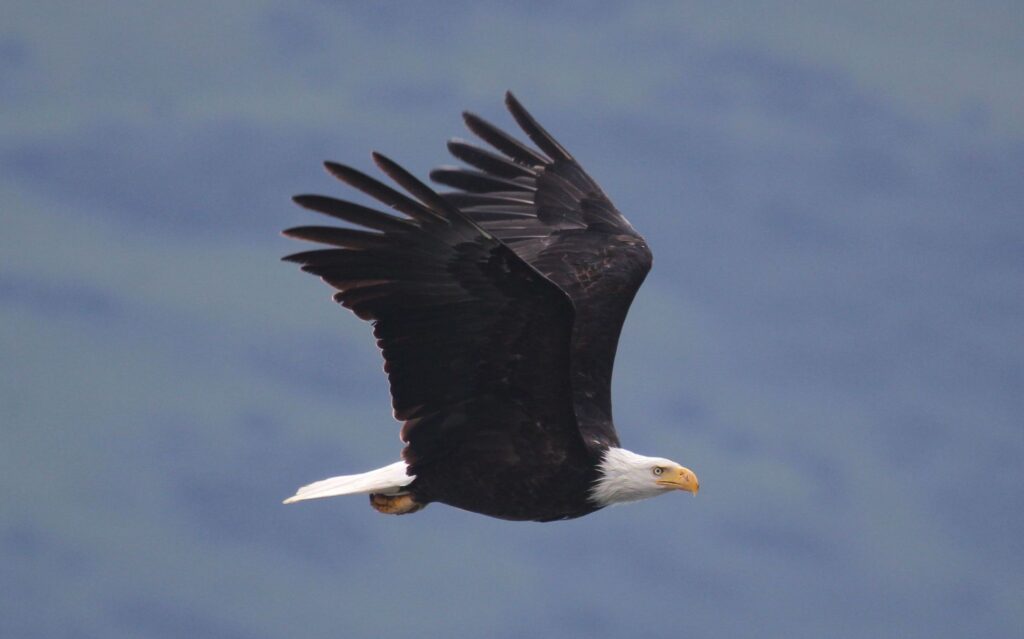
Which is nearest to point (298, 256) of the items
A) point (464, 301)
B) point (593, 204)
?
point (464, 301)

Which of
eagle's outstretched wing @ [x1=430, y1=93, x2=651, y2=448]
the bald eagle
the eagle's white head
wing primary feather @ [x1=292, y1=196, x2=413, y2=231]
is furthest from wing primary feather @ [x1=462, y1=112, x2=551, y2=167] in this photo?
wing primary feather @ [x1=292, y1=196, x2=413, y2=231]

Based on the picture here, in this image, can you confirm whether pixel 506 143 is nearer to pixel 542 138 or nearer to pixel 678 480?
pixel 542 138

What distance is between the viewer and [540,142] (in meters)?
13.1

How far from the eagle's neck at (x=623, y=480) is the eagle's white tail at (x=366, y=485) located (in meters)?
1.14

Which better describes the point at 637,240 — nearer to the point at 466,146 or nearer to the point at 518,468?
the point at 466,146

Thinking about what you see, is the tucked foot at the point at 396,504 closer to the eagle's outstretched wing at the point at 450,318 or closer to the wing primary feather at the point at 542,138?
the eagle's outstretched wing at the point at 450,318

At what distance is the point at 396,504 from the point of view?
1109 cm

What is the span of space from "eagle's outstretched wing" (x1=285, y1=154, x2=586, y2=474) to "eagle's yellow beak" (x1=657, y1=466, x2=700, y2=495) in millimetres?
743

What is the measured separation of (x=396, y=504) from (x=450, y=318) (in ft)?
5.17

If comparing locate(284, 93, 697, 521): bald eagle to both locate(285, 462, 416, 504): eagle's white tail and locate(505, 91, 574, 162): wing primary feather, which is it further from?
locate(505, 91, 574, 162): wing primary feather

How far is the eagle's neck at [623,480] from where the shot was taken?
36.0ft

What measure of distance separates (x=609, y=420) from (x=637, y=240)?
5.68 ft

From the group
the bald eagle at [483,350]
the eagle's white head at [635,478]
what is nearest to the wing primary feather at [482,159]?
the bald eagle at [483,350]

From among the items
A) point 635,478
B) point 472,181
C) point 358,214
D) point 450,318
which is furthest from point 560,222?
point 358,214
